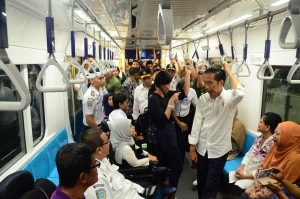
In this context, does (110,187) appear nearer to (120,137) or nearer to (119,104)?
(120,137)

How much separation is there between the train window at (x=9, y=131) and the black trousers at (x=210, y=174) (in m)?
2.04

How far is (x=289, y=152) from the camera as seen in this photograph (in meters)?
2.31

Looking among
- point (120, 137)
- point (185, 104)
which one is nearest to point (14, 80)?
point (120, 137)

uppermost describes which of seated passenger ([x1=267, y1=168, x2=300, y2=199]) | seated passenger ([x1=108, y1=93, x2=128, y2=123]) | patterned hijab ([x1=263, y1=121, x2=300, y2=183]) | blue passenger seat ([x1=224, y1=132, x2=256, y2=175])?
seated passenger ([x1=108, y1=93, x2=128, y2=123])

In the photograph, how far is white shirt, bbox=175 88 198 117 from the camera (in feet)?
12.9

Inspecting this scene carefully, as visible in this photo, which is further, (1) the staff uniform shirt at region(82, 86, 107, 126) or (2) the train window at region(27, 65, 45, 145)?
(1) the staff uniform shirt at region(82, 86, 107, 126)

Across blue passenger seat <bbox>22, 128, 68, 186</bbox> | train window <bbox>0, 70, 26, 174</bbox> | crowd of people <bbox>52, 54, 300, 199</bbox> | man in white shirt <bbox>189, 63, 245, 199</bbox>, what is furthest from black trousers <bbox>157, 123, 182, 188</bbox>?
train window <bbox>0, 70, 26, 174</bbox>

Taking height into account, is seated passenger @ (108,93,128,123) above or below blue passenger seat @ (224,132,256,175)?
above

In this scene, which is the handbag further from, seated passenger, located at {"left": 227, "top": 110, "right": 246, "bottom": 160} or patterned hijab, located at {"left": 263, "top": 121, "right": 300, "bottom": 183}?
seated passenger, located at {"left": 227, "top": 110, "right": 246, "bottom": 160}

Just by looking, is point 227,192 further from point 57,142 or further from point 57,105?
point 57,105

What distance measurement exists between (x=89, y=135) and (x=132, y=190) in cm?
→ 70

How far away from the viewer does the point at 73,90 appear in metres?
5.06

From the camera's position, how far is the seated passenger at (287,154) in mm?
2188

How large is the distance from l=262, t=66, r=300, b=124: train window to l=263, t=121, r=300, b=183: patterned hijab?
1.09 meters
